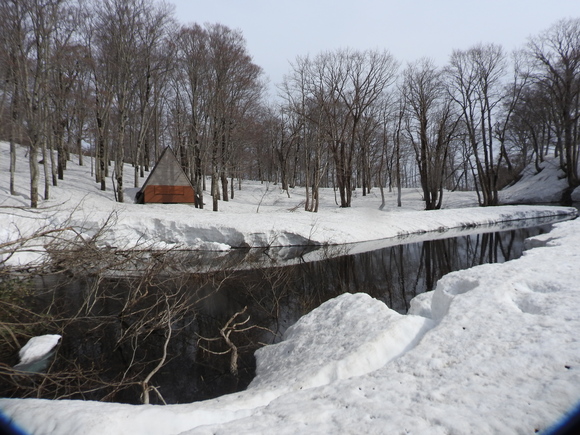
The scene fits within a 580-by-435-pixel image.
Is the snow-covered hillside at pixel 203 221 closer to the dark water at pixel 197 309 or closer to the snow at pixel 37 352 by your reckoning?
the dark water at pixel 197 309

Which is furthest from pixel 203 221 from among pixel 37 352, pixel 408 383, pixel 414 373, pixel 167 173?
pixel 408 383

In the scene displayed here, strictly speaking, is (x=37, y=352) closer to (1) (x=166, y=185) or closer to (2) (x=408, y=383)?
(2) (x=408, y=383)

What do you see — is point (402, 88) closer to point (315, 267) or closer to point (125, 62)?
point (125, 62)

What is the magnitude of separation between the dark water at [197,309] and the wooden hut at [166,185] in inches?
460

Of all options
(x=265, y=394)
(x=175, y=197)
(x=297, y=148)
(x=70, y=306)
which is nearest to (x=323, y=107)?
(x=175, y=197)

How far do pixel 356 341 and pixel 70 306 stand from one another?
7087 mm

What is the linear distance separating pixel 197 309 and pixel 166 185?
18371mm

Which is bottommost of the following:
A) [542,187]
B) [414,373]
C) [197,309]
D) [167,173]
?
[197,309]

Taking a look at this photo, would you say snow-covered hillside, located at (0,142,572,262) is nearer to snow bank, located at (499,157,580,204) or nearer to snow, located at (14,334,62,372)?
snow, located at (14,334,62,372)

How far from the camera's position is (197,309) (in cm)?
831

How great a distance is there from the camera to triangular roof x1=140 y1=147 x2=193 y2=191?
24.3 meters

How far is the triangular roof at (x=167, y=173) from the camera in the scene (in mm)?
24297

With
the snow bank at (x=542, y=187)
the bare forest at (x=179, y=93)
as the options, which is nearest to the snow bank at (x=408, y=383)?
the bare forest at (x=179, y=93)

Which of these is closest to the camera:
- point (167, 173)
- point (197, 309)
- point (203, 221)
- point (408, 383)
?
point (408, 383)
